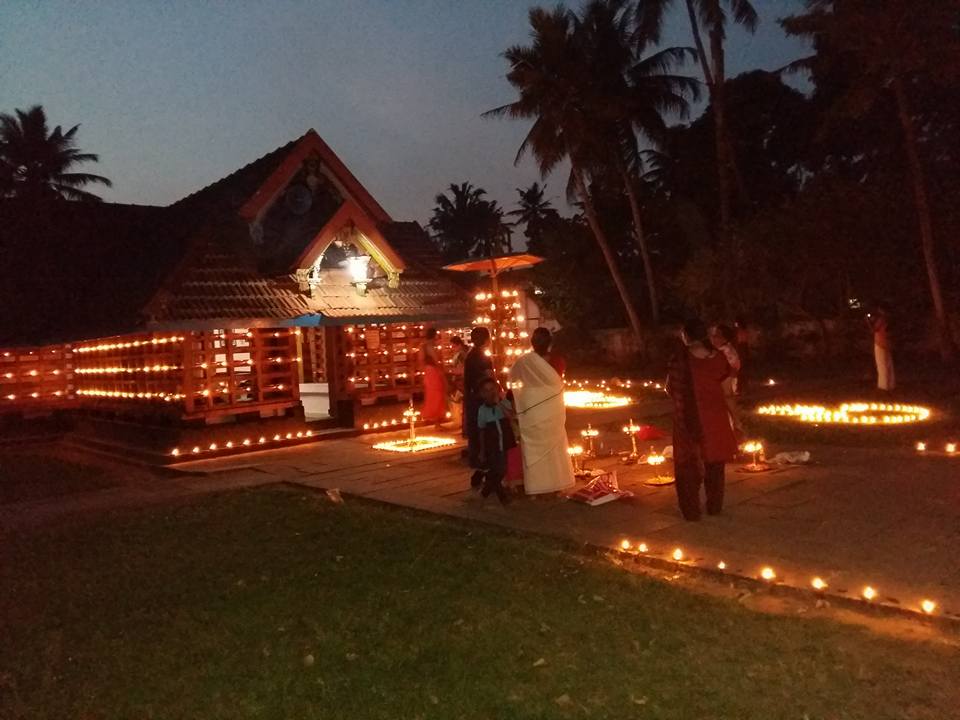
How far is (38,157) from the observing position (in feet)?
90.5

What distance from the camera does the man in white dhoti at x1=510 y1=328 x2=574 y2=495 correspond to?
877cm

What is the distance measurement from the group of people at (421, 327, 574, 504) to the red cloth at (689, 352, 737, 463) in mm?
1540

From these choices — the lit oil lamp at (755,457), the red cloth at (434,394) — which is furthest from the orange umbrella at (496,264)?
the lit oil lamp at (755,457)

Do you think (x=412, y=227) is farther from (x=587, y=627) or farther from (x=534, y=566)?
(x=587, y=627)

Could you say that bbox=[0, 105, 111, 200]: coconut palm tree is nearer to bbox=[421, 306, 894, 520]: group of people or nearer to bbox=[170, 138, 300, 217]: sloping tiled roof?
bbox=[170, 138, 300, 217]: sloping tiled roof

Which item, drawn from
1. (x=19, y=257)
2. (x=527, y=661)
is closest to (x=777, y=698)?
(x=527, y=661)

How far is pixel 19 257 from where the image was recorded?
64.9 feet

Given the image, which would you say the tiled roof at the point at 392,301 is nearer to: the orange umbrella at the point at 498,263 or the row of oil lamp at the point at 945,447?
the orange umbrella at the point at 498,263

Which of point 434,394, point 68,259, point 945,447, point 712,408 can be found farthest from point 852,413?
point 68,259

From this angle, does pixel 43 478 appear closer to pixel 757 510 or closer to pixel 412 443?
pixel 412 443

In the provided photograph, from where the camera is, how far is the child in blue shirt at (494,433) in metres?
8.99

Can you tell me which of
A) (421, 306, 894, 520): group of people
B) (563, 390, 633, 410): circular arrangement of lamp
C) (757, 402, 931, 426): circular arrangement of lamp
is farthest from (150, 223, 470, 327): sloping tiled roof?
(757, 402, 931, 426): circular arrangement of lamp

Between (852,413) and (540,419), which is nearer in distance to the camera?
(540,419)

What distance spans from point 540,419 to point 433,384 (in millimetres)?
6003
